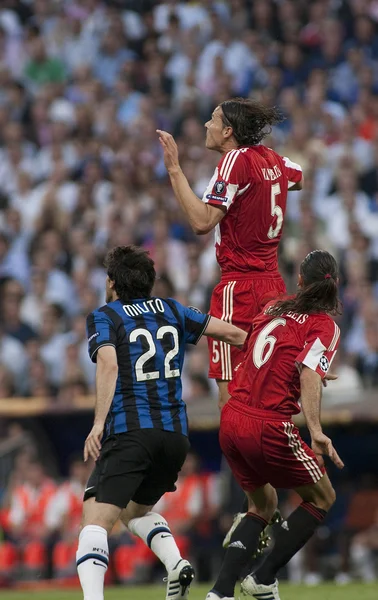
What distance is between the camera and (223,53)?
17.7 metres

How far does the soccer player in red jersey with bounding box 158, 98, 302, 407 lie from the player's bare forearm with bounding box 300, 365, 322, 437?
0.93 meters

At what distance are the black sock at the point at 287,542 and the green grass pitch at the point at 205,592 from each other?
6.38 ft

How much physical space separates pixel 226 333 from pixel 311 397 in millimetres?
759

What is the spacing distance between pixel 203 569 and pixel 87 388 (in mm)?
2463

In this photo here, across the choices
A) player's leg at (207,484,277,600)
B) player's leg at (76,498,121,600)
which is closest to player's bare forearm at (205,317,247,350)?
player's leg at (207,484,277,600)

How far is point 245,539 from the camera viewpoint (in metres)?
7.24

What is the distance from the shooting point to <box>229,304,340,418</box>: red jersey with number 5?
23.2ft

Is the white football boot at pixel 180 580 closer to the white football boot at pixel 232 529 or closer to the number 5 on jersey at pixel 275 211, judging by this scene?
the white football boot at pixel 232 529

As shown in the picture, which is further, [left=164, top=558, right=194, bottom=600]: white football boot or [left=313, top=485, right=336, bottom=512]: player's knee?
[left=313, top=485, right=336, bottom=512]: player's knee

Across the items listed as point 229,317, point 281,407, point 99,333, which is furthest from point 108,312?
point 281,407

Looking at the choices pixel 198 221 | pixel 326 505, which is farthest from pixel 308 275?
pixel 326 505

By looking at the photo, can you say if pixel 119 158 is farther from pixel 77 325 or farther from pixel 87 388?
pixel 87 388

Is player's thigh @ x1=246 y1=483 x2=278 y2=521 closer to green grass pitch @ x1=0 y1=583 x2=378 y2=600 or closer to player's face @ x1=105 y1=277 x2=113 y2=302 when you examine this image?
player's face @ x1=105 y1=277 x2=113 y2=302

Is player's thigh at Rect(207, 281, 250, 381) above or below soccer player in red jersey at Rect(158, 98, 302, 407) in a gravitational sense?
below
